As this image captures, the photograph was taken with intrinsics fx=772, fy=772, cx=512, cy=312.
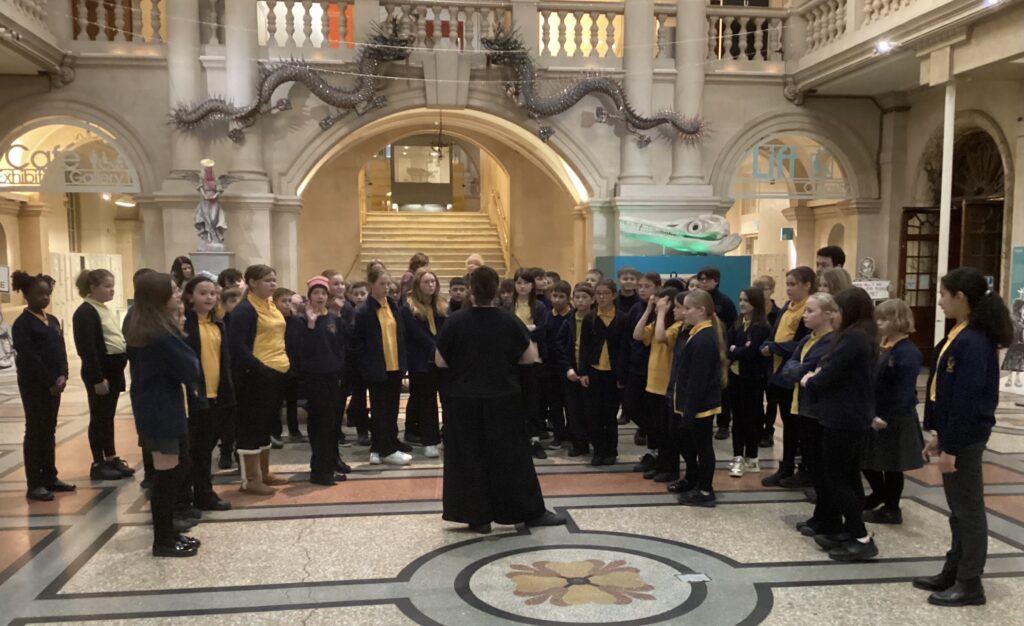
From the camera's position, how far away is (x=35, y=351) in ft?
16.6

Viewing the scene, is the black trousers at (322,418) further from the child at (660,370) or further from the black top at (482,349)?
the child at (660,370)

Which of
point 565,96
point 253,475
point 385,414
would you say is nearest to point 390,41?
point 565,96

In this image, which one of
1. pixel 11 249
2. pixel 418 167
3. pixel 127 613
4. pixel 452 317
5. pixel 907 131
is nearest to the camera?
pixel 127 613

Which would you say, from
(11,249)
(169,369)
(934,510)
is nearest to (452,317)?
(169,369)

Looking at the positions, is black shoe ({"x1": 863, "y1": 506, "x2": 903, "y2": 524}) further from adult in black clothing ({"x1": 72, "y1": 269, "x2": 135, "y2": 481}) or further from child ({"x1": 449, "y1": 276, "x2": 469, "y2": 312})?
adult in black clothing ({"x1": 72, "y1": 269, "x2": 135, "y2": 481})

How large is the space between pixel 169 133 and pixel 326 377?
24.1ft

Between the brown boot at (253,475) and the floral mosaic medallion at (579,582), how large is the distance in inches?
83.3

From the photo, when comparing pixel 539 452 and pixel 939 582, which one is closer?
pixel 939 582

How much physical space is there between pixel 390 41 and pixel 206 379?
7.56m

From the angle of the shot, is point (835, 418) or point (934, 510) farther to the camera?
point (934, 510)

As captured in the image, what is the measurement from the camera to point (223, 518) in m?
4.79

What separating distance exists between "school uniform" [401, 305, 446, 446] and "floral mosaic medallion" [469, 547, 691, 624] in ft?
7.25

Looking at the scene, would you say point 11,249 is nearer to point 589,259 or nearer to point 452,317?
point 589,259

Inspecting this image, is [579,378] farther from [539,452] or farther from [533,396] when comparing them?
[539,452]
